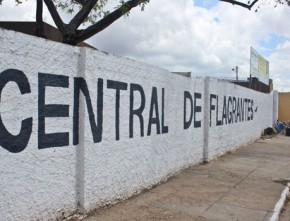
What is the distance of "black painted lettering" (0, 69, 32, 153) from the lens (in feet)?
17.7

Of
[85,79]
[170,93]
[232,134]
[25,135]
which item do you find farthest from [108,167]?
[232,134]

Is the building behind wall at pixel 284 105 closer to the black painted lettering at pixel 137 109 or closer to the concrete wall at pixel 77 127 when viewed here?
the concrete wall at pixel 77 127

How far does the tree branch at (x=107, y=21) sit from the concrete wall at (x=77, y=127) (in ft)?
7.00

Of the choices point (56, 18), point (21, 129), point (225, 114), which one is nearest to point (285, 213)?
point (21, 129)

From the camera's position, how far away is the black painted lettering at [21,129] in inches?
212

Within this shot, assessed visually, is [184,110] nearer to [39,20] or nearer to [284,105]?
[39,20]

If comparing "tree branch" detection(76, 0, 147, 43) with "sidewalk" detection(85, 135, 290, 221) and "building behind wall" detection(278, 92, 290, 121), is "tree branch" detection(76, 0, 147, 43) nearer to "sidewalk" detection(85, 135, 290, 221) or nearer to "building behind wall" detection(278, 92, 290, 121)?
"sidewalk" detection(85, 135, 290, 221)

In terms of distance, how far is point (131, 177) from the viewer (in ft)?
27.9

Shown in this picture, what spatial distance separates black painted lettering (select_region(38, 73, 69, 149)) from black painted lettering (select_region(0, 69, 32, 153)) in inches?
8.6

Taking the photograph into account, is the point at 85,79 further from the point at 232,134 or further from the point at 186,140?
the point at 232,134

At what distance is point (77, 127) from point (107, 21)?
550 centimetres

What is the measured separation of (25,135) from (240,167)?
8.63 metres

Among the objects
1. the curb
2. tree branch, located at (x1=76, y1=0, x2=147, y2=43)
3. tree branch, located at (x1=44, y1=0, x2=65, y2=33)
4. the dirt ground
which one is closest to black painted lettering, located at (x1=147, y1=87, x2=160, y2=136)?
the curb

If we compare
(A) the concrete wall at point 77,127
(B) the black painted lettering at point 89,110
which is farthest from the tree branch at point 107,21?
(B) the black painted lettering at point 89,110
